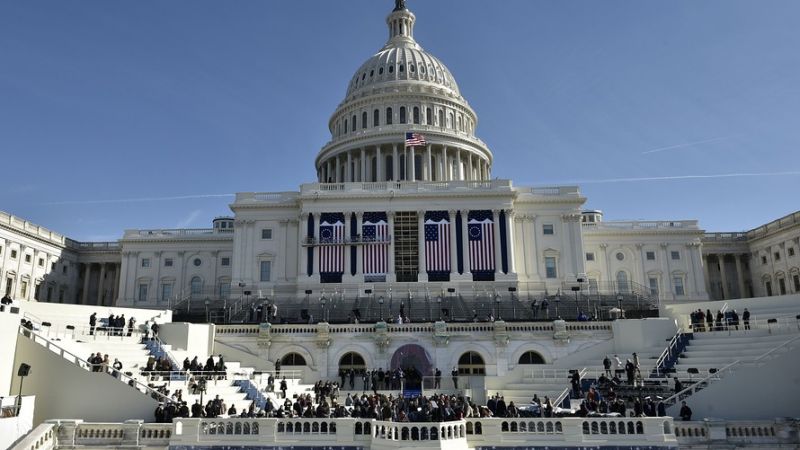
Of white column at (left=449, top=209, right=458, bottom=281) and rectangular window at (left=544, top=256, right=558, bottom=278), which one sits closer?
white column at (left=449, top=209, right=458, bottom=281)

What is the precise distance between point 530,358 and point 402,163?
46147 millimetres

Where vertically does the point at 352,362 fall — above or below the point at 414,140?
below

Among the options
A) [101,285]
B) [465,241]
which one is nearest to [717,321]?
[465,241]

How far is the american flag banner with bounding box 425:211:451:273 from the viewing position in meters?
66.0

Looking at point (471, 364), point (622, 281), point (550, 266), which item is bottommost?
point (471, 364)

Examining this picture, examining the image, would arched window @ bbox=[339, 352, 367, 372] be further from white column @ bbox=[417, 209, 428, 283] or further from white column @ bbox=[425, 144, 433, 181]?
white column @ bbox=[425, 144, 433, 181]

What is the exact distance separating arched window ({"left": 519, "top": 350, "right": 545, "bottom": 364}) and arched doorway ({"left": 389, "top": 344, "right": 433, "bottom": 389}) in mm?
6718

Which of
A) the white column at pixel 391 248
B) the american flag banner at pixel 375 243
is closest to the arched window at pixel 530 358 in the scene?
the white column at pixel 391 248

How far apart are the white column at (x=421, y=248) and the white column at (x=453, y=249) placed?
9.06 ft

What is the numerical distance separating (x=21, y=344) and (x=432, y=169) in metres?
64.1

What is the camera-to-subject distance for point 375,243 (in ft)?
220

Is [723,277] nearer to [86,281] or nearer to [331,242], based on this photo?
[331,242]

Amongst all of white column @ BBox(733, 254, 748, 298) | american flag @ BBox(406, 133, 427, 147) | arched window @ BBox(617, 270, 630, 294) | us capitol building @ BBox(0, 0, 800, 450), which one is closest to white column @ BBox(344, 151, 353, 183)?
us capitol building @ BBox(0, 0, 800, 450)

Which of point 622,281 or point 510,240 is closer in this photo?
point 510,240
